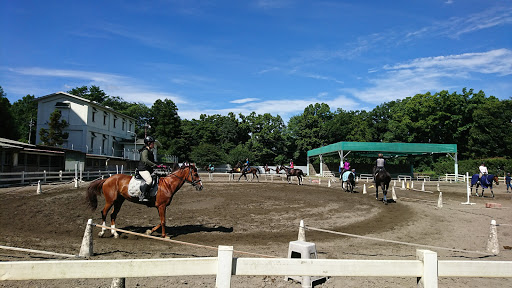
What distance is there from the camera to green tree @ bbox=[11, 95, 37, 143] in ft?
213

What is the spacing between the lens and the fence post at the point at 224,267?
10.5 feet

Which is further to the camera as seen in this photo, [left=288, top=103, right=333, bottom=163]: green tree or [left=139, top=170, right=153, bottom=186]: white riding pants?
[left=288, top=103, right=333, bottom=163]: green tree

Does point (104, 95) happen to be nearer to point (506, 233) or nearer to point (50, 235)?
point (50, 235)

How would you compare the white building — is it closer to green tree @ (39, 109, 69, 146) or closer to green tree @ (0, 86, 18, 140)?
green tree @ (39, 109, 69, 146)

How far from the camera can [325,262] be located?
11.0ft

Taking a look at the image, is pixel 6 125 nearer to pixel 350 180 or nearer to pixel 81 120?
pixel 81 120

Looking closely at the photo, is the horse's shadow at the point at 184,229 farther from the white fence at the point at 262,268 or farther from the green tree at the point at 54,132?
the green tree at the point at 54,132

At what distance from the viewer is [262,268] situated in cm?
331


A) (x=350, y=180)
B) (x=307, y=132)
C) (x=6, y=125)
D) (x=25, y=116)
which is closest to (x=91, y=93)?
(x=25, y=116)

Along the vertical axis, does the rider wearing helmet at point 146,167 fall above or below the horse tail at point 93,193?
above

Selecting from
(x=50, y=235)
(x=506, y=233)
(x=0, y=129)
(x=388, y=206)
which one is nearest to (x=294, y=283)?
(x=50, y=235)

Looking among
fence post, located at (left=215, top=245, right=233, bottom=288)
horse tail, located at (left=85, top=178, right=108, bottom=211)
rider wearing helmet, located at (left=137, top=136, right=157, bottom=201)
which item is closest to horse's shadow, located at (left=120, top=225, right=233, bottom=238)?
horse tail, located at (left=85, top=178, right=108, bottom=211)

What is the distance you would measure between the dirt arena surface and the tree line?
155ft

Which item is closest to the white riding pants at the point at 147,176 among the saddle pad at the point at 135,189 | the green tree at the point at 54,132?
the saddle pad at the point at 135,189
